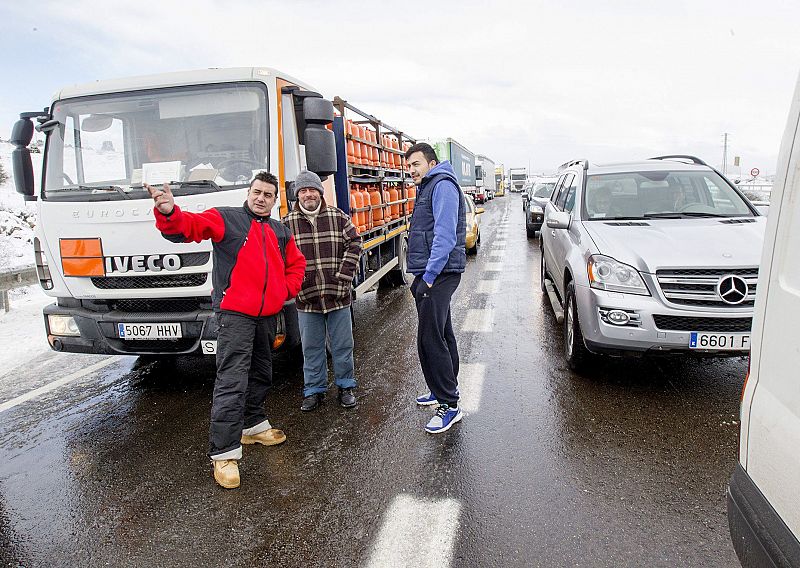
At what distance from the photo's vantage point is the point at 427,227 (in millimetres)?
3828

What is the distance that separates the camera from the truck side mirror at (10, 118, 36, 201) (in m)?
4.74

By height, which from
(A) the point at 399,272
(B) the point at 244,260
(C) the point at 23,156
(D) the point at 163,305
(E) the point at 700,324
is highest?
(C) the point at 23,156

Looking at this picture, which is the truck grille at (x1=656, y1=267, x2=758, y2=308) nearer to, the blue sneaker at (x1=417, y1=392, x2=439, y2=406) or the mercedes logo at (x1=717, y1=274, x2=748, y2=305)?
the mercedes logo at (x1=717, y1=274, x2=748, y2=305)

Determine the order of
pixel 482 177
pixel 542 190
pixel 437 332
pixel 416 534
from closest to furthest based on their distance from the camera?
pixel 416 534, pixel 437 332, pixel 542 190, pixel 482 177

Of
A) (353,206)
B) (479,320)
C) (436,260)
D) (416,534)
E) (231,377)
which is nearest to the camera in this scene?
(416,534)

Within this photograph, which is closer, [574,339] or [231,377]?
[231,377]

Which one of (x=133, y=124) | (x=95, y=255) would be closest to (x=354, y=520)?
(x=95, y=255)

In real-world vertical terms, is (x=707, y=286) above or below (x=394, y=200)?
below

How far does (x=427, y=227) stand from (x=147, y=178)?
2313mm

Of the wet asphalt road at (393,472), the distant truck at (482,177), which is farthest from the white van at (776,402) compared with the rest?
the distant truck at (482,177)

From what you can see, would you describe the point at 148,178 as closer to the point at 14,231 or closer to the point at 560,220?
the point at 560,220

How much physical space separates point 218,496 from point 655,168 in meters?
5.21

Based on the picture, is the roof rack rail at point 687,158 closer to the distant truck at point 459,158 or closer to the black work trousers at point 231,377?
the black work trousers at point 231,377

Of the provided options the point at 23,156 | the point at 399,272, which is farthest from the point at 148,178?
the point at 399,272
